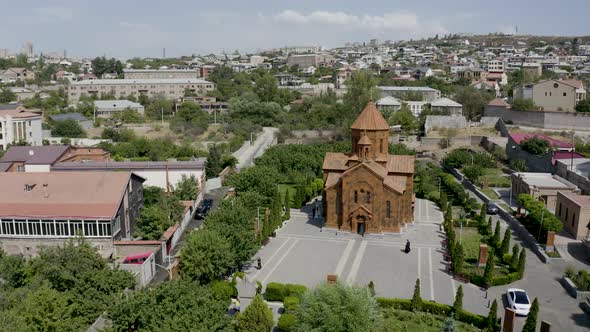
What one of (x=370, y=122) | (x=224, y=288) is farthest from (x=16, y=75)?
(x=224, y=288)

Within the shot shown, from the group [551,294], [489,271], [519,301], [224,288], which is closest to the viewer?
[224,288]

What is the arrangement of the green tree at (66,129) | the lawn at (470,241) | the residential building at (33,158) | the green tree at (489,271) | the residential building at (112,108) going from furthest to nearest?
the residential building at (112,108), the green tree at (66,129), the residential building at (33,158), the lawn at (470,241), the green tree at (489,271)

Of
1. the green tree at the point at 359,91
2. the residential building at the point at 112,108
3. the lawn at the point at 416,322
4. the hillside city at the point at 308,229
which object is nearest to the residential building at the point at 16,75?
the residential building at the point at 112,108

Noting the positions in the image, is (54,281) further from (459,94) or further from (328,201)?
(459,94)

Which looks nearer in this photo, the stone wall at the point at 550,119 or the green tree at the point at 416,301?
the green tree at the point at 416,301

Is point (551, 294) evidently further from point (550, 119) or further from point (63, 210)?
A: point (550, 119)

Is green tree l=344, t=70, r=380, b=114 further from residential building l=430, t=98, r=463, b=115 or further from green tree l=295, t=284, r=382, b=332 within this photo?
green tree l=295, t=284, r=382, b=332

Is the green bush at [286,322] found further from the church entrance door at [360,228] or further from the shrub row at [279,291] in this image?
the church entrance door at [360,228]
